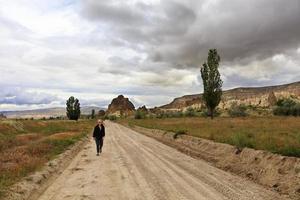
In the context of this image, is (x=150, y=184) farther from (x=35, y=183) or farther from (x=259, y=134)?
(x=259, y=134)

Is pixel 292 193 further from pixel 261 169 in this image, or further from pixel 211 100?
pixel 211 100

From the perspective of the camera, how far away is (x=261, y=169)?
15.6m

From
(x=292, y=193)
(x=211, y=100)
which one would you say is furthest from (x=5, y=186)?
(x=211, y=100)

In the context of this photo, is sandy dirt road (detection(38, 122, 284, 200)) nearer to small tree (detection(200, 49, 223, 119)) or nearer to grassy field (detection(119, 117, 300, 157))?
grassy field (detection(119, 117, 300, 157))

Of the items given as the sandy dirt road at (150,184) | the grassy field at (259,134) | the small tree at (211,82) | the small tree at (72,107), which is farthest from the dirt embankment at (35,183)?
the small tree at (72,107)

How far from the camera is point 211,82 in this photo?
224 feet

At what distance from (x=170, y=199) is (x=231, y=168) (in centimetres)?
769

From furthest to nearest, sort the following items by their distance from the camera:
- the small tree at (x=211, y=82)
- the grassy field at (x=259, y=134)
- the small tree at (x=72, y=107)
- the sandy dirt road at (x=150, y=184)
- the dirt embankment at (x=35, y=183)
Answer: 1. the small tree at (x=72, y=107)
2. the small tree at (x=211, y=82)
3. the grassy field at (x=259, y=134)
4. the dirt embankment at (x=35, y=183)
5. the sandy dirt road at (x=150, y=184)

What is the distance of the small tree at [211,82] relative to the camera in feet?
219

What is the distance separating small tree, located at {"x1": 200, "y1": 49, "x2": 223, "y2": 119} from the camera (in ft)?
219

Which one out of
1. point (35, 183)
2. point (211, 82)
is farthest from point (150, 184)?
point (211, 82)

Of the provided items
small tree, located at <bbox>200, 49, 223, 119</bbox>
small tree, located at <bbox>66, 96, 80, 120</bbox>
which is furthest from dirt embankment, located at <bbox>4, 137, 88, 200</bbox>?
small tree, located at <bbox>66, 96, 80, 120</bbox>

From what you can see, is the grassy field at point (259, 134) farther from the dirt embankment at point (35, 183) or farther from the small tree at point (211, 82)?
the small tree at point (211, 82)

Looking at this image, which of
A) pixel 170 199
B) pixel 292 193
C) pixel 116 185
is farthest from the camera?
pixel 116 185
